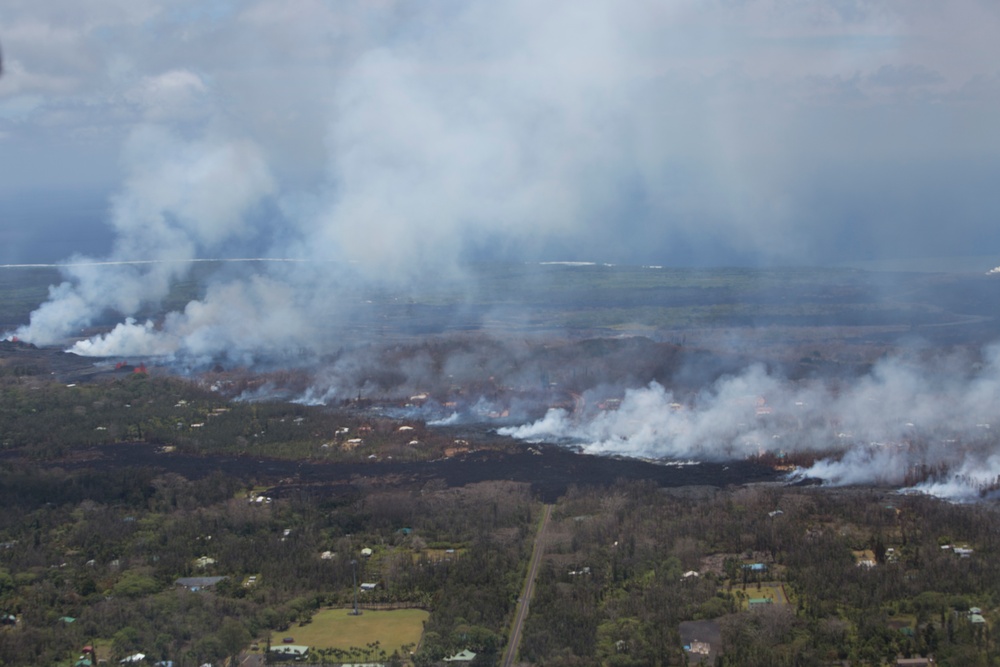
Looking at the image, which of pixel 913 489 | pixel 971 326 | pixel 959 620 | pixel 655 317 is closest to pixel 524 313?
pixel 655 317

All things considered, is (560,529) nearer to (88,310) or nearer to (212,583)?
(212,583)

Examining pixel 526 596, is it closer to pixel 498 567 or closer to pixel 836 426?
pixel 498 567

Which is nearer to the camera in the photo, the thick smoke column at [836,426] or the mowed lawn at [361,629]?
the mowed lawn at [361,629]

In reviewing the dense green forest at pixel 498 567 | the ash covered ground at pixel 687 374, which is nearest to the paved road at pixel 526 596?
the dense green forest at pixel 498 567

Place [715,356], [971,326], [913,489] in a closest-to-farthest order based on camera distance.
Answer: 1. [913,489]
2. [715,356]
3. [971,326]

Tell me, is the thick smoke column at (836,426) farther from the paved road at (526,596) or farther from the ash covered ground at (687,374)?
the paved road at (526,596)

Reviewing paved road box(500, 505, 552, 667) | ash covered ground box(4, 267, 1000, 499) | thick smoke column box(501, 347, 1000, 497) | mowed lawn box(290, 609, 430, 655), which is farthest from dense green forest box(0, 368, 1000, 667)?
ash covered ground box(4, 267, 1000, 499)

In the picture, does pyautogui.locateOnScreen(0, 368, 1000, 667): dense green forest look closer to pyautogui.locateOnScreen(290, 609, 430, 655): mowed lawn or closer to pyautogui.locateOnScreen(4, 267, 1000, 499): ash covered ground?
pyautogui.locateOnScreen(290, 609, 430, 655): mowed lawn
